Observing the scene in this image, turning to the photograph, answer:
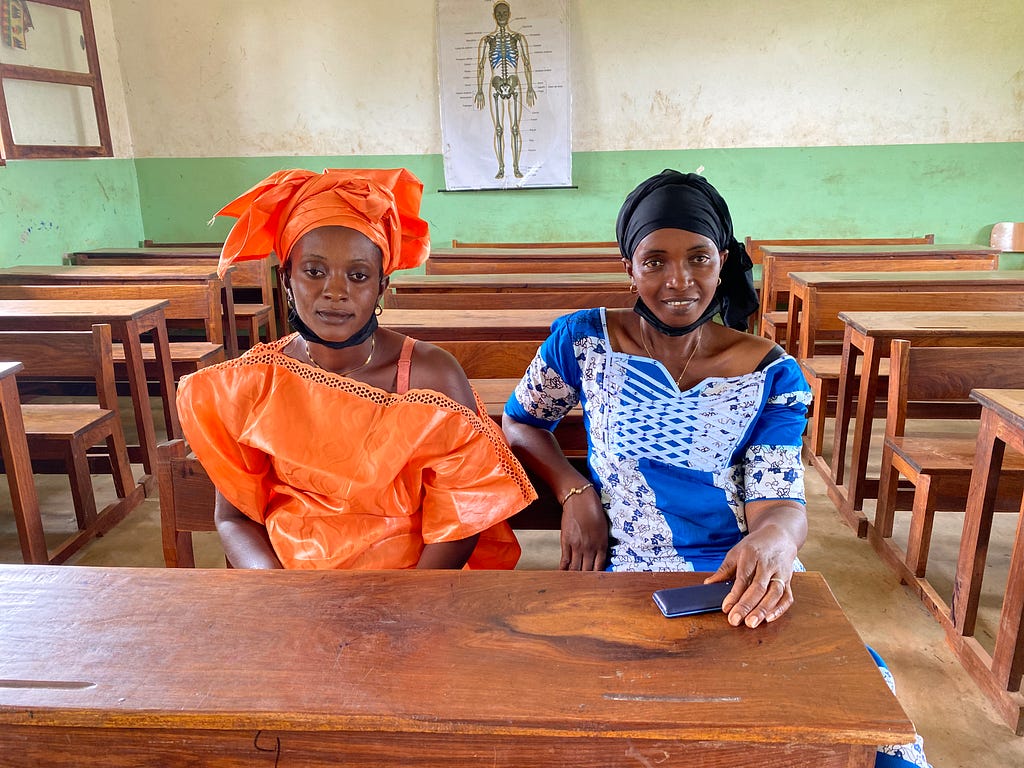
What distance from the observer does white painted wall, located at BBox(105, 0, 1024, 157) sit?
5777 millimetres

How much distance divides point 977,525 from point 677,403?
3.83ft

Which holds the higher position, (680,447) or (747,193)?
(747,193)

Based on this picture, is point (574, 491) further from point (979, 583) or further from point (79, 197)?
point (79, 197)

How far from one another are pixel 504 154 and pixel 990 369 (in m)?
4.57

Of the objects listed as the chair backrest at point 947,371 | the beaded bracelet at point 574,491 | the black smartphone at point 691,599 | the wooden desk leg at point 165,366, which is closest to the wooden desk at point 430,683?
the black smartphone at point 691,599

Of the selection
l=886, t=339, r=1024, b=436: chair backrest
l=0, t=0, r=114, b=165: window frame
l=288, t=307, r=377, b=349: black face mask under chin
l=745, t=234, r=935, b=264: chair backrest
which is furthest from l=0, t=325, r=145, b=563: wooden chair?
l=745, t=234, r=935, b=264: chair backrest

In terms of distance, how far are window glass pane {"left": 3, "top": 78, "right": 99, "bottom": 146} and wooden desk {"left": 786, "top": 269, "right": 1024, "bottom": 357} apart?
5.00 metres

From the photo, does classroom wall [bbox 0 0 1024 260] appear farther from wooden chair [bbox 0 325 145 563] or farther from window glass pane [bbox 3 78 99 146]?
wooden chair [bbox 0 325 145 563]

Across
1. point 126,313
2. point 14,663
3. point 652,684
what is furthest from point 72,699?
point 126,313

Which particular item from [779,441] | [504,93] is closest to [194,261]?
[504,93]

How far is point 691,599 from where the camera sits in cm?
89

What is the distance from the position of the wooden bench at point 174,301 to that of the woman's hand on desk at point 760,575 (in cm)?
323

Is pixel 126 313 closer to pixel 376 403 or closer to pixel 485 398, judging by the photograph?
pixel 485 398

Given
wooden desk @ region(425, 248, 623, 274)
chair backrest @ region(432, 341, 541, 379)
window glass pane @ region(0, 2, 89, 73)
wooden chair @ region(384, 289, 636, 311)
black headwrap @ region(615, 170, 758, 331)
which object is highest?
window glass pane @ region(0, 2, 89, 73)
